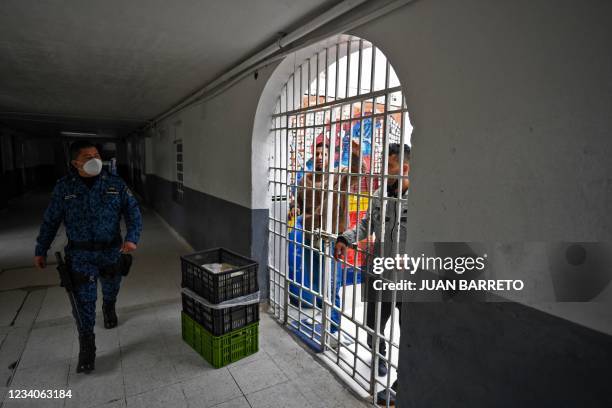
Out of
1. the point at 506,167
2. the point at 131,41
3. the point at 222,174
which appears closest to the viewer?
the point at 506,167

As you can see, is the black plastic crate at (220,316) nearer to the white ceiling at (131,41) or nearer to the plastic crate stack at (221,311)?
the plastic crate stack at (221,311)

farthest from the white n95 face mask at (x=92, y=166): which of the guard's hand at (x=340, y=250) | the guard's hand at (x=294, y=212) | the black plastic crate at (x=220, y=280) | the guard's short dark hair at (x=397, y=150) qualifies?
the guard's short dark hair at (x=397, y=150)

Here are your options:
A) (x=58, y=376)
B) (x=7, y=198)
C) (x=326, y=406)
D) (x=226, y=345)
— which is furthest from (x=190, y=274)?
(x=7, y=198)

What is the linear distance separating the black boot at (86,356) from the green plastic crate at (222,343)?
687mm

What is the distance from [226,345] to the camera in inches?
103

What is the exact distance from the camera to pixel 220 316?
2553 millimetres

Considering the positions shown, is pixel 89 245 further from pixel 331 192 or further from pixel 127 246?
pixel 331 192

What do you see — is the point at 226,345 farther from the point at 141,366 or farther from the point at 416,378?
the point at 416,378

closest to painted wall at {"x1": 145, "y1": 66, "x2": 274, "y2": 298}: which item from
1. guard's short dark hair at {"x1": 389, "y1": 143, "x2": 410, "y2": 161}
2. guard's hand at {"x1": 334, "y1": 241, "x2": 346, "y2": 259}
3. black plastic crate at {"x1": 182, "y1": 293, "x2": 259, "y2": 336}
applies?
black plastic crate at {"x1": 182, "y1": 293, "x2": 259, "y2": 336}

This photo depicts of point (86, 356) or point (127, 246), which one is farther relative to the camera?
point (127, 246)

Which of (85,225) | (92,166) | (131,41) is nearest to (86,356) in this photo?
(85,225)

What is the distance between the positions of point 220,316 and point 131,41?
2446 millimetres

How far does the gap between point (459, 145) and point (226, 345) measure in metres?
2.13

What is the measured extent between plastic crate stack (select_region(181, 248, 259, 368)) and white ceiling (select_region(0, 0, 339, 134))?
1.83m
